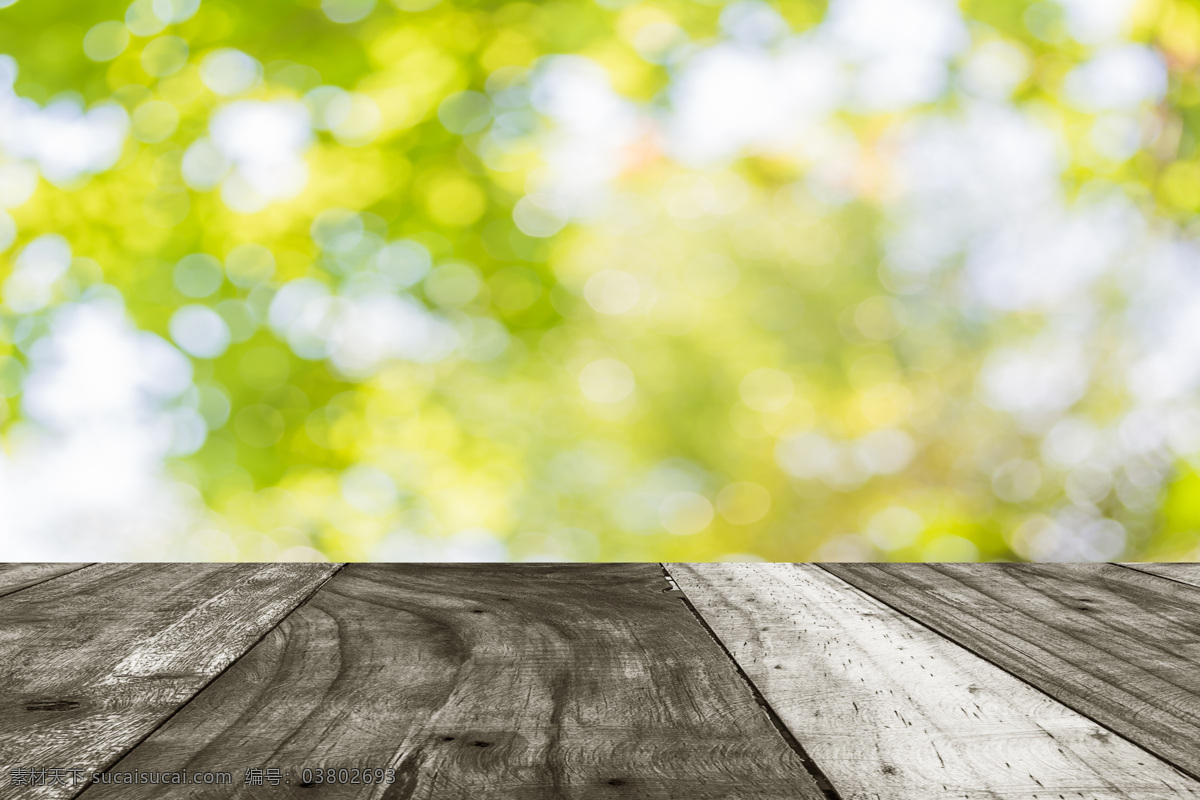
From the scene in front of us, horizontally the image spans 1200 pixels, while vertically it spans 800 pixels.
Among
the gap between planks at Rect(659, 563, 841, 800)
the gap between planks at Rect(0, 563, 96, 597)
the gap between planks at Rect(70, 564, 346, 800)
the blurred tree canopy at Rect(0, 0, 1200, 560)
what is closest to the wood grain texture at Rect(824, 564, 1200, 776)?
the gap between planks at Rect(659, 563, 841, 800)

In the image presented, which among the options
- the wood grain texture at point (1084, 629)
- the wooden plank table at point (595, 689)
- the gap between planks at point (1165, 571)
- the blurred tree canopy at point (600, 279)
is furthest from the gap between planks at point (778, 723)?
the blurred tree canopy at point (600, 279)

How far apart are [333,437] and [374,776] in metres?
1.13

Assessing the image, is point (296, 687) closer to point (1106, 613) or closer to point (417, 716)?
point (417, 716)

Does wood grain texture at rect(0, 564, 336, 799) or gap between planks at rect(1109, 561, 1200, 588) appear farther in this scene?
gap between planks at rect(1109, 561, 1200, 588)

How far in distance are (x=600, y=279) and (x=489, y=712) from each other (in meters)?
1.08

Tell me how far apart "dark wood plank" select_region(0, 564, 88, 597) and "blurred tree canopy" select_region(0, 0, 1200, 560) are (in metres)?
0.56

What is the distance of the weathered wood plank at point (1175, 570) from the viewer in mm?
864

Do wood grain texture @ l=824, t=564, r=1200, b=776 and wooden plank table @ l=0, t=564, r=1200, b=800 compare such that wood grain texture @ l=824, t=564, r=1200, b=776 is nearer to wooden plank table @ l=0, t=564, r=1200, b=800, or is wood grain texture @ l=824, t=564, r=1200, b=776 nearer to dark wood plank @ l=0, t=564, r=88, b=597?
wooden plank table @ l=0, t=564, r=1200, b=800

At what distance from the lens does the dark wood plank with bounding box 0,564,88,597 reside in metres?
0.79

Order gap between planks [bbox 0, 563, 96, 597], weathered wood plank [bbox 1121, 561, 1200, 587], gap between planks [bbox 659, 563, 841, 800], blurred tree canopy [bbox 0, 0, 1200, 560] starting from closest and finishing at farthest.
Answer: gap between planks [bbox 659, 563, 841, 800], gap between planks [bbox 0, 563, 96, 597], weathered wood plank [bbox 1121, 561, 1200, 587], blurred tree canopy [bbox 0, 0, 1200, 560]

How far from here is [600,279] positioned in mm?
1471

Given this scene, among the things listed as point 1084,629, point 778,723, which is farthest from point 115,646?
point 1084,629

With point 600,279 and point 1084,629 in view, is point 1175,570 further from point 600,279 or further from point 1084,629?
point 600,279

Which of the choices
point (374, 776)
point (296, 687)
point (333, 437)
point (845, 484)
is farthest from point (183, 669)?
point (845, 484)
